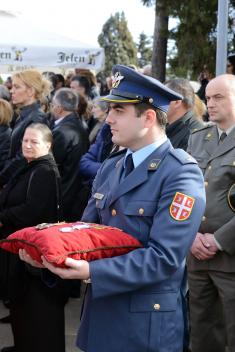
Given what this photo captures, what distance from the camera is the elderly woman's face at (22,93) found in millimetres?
5629

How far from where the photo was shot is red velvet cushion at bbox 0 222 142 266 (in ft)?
6.79

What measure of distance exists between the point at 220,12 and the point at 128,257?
128 inches

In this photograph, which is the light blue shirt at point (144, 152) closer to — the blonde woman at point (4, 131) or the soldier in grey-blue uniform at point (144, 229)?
the soldier in grey-blue uniform at point (144, 229)

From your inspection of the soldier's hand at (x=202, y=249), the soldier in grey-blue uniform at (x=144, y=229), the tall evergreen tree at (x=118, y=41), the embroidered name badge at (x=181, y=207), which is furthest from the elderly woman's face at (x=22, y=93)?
the tall evergreen tree at (x=118, y=41)

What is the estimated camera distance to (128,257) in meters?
2.15

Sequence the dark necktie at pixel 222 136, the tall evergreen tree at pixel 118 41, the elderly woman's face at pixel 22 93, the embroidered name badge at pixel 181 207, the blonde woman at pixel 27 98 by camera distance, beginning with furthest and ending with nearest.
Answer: the tall evergreen tree at pixel 118 41
the elderly woman's face at pixel 22 93
the blonde woman at pixel 27 98
the dark necktie at pixel 222 136
the embroidered name badge at pixel 181 207

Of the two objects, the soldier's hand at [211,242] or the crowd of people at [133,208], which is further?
the soldier's hand at [211,242]

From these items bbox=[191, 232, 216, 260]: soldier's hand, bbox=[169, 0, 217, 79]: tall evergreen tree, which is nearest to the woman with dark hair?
bbox=[169, 0, 217, 79]: tall evergreen tree

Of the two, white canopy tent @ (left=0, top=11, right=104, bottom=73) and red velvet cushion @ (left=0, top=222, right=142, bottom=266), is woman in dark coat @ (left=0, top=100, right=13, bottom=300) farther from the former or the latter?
red velvet cushion @ (left=0, top=222, right=142, bottom=266)

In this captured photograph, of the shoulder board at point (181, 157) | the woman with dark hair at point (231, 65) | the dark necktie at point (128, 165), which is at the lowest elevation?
the dark necktie at point (128, 165)

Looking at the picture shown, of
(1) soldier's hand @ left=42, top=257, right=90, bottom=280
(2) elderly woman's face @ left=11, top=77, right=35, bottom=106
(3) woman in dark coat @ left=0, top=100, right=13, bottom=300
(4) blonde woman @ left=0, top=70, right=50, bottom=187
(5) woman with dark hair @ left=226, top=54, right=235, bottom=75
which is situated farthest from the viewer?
(5) woman with dark hair @ left=226, top=54, right=235, bottom=75

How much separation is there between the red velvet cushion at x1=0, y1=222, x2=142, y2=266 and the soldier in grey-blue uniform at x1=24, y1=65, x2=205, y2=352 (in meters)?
0.05

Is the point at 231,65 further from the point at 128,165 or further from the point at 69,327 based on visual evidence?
the point at 128,165

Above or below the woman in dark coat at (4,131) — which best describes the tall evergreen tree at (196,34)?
above
